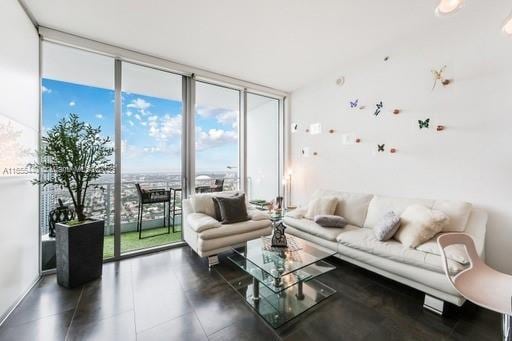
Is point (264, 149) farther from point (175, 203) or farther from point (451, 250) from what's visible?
point (451, 250)

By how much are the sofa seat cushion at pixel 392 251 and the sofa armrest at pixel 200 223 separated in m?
1.49

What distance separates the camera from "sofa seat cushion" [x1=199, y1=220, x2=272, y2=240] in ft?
8.36

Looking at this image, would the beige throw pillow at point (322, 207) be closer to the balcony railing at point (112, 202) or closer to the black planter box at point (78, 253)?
the balcony railing at point (112, 202)

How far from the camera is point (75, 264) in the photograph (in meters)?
2.17

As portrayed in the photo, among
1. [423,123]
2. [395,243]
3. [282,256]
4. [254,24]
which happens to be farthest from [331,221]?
[254,24]

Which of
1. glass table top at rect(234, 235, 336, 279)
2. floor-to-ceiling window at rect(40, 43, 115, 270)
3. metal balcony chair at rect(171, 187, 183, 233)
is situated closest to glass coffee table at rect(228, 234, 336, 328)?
glass table top at rect(234, 235, 336, 279)

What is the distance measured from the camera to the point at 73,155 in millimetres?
2199

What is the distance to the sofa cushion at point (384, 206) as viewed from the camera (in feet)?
8.16

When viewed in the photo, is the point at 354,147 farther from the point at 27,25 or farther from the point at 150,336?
the point at 27,25

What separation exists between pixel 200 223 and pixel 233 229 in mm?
424

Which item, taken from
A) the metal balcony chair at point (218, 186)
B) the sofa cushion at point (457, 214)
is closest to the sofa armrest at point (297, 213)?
the metal balcony chair at point (218, 186)

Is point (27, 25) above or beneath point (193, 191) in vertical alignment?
above

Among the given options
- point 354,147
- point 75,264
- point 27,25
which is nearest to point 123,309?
point 75,264

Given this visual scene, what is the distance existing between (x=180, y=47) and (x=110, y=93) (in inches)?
46.2
